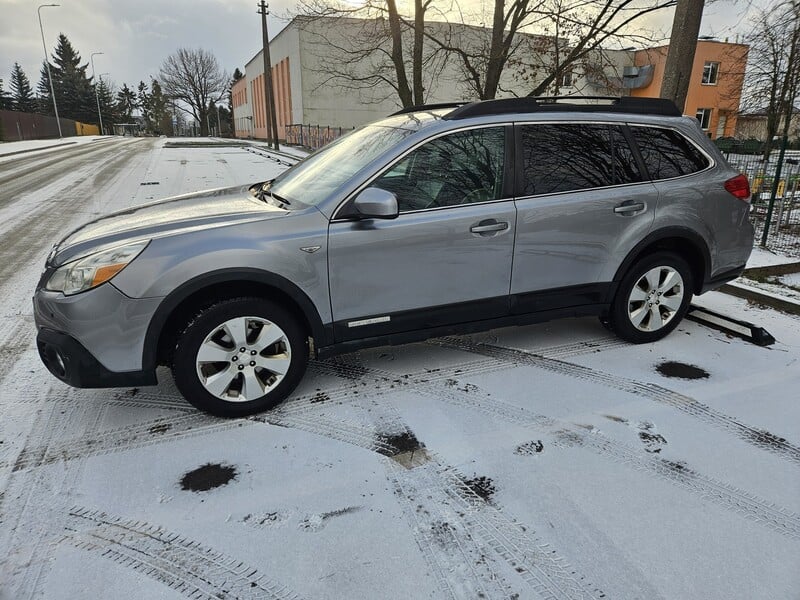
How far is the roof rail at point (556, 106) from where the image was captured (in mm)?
3607

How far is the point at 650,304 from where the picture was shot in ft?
13.9

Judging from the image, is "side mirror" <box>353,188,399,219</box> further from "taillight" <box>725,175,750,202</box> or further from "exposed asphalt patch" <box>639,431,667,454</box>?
"taillight" <box>725,175,750,202</box>

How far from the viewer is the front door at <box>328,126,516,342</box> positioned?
3.27 metres

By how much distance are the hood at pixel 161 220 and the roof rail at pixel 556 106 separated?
4.79 ft

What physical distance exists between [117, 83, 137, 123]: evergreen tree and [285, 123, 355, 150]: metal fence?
296ft

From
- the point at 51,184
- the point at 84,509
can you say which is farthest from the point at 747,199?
the point at 51,184

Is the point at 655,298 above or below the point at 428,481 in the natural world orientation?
above

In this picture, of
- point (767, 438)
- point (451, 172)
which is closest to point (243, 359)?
point (451, 172)

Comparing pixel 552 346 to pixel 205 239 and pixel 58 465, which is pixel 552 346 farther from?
pixel 58 465

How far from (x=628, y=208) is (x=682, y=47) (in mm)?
4256

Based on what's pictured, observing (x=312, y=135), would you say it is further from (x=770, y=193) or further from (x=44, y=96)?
(x=44, y=96)

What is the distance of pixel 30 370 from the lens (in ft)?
12.4

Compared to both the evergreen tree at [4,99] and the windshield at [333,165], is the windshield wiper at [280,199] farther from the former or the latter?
the evergreen tree at [4,99]

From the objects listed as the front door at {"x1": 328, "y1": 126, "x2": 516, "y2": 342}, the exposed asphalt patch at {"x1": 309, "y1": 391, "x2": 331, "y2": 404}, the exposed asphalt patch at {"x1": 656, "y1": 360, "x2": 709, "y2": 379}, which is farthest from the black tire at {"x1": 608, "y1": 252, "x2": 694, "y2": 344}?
the exposed asphalt patch at {"x1": 309, "y1": 391, "x2": 331, "y2": 404}
